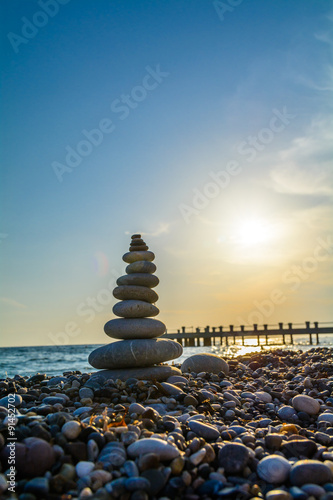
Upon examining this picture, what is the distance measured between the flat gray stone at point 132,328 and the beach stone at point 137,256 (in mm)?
1481

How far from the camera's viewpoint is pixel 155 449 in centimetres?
329

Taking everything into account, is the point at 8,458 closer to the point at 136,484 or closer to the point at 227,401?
the point at 136,484

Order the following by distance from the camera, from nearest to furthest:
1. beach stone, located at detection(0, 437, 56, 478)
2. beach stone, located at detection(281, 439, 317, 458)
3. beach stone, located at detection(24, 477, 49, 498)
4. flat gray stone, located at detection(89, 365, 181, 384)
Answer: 1. beach stone, located at detection(24, 477, 49, 498)
2. beach stone, located at detection(0, 437, 56, 478)
3. beach stone, located at detection(281, 439, 317, 458)
4. flat gray stone, located at detection(89, 365, 181, 384)

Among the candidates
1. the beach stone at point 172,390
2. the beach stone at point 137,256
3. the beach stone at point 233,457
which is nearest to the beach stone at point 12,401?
the beach stone at point 172,390

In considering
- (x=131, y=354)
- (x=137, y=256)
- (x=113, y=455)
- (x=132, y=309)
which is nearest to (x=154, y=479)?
(x=113, y=455)

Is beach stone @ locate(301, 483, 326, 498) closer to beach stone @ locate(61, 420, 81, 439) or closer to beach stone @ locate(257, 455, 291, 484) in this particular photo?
beach stone @ locate(257, 455, 291, 484)

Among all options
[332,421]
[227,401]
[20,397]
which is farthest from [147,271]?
[332,421]

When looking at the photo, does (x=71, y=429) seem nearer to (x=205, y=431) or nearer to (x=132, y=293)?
(x=205, y=431)

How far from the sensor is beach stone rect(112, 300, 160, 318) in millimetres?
8938

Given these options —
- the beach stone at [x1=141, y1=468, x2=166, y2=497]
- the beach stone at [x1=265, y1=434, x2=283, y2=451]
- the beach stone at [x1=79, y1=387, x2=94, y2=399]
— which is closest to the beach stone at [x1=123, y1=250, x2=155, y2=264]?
the beach stone at [x1=79, y1=387, x2=94, y2=399]

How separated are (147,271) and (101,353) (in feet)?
7.17

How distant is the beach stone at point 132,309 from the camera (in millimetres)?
8938

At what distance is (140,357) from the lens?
8.22 metres

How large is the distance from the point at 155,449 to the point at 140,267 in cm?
615
